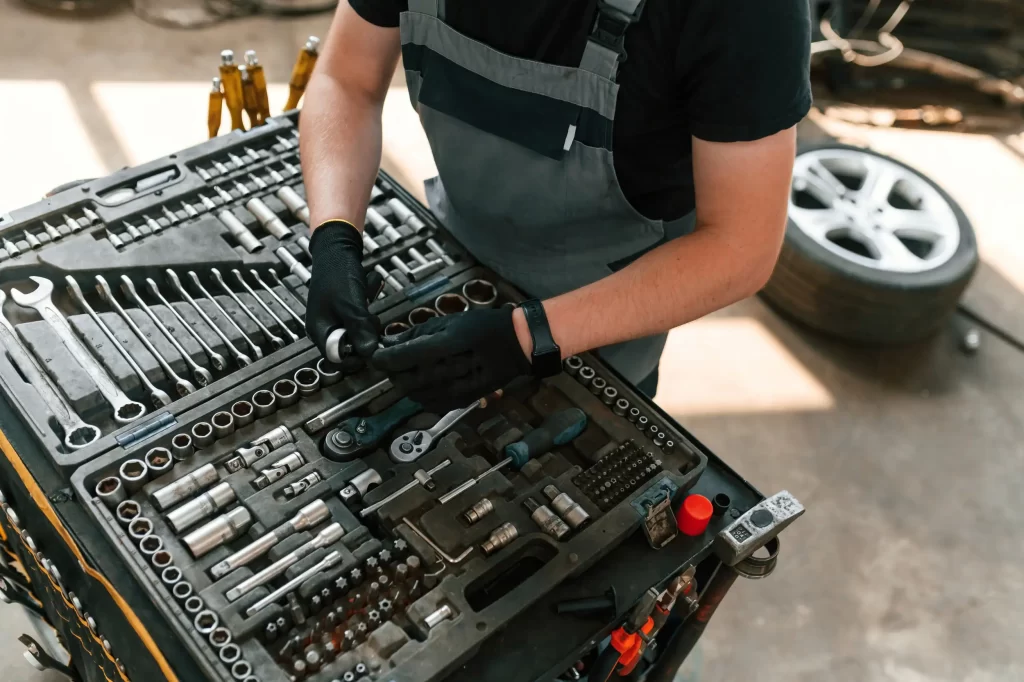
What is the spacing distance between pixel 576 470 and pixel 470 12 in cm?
66

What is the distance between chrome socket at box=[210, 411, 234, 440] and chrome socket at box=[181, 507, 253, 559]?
13 cm

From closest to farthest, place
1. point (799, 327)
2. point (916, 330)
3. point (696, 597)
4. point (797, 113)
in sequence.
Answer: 1. point (797, 113)
2. point (696, 597)
3. point (916, 330)
4. point (799, 327)

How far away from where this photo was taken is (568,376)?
4.29 feet

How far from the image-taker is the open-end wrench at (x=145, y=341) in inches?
48.4

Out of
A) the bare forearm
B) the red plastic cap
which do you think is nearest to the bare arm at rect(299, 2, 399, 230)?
the bare forearm

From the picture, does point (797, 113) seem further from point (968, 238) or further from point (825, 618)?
point (968, 238)

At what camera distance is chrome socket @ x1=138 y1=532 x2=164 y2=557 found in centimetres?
104

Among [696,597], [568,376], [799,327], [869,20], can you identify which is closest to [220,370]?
[568,376]

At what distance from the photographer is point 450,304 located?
54.4 inches

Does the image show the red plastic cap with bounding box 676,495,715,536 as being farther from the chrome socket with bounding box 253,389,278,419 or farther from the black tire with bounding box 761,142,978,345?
the black tire with bounding box 761,142,978,345

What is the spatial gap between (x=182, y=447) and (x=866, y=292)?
81.3 inches

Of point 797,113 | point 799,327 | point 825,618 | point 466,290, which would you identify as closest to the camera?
point 797,113

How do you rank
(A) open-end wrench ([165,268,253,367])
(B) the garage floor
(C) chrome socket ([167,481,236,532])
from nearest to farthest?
(C) chrome socket ([167,481,236,532]), (A) open-end wrench ([165,268,253,367]), (B) the garage floor

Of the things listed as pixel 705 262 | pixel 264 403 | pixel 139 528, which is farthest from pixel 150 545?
pixel 705 262
